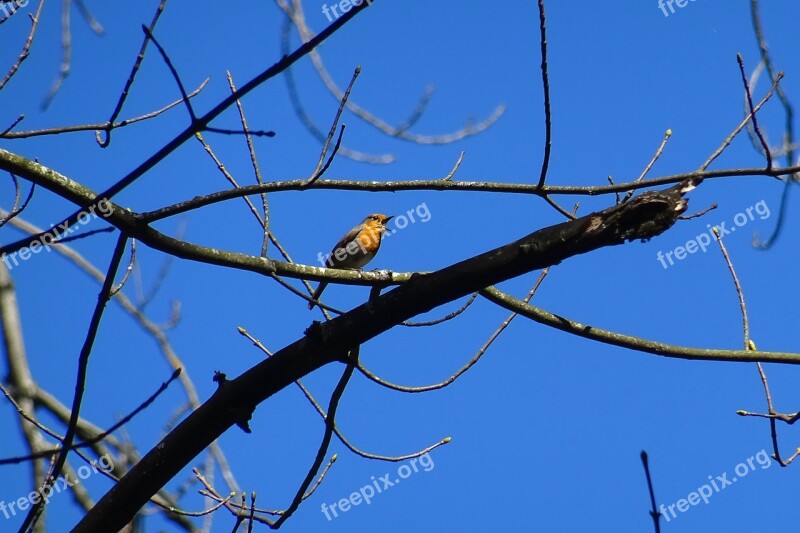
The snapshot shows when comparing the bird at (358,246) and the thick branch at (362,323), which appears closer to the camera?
the thick branch at (362,323)

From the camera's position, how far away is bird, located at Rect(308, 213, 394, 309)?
759 cm

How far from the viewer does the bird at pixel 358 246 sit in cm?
759

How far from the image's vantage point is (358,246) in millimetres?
7566

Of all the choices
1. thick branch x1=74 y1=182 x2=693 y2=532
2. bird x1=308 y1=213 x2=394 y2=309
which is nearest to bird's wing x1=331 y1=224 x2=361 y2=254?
bird x1=308 y1=213 x2=394 y2=309

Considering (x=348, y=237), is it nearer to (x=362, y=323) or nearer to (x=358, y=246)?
(x=358, y=246)

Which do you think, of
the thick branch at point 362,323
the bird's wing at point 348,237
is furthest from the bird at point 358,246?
the thick branch at point 362,323

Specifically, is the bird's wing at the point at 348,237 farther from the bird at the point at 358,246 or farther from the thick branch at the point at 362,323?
the thick branch at the point at 362,323

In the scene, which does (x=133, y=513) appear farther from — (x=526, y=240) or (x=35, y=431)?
(x=35, y=431)

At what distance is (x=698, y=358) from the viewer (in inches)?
132

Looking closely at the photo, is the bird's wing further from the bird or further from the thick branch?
the thick branch

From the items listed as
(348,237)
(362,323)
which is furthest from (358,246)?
(362,323)

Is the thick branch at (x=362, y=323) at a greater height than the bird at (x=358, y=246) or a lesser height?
lesser

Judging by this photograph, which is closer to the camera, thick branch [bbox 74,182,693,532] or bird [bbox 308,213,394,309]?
thick branch [bbox 74,182,693,532]

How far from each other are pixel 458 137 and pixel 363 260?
5.55ft
